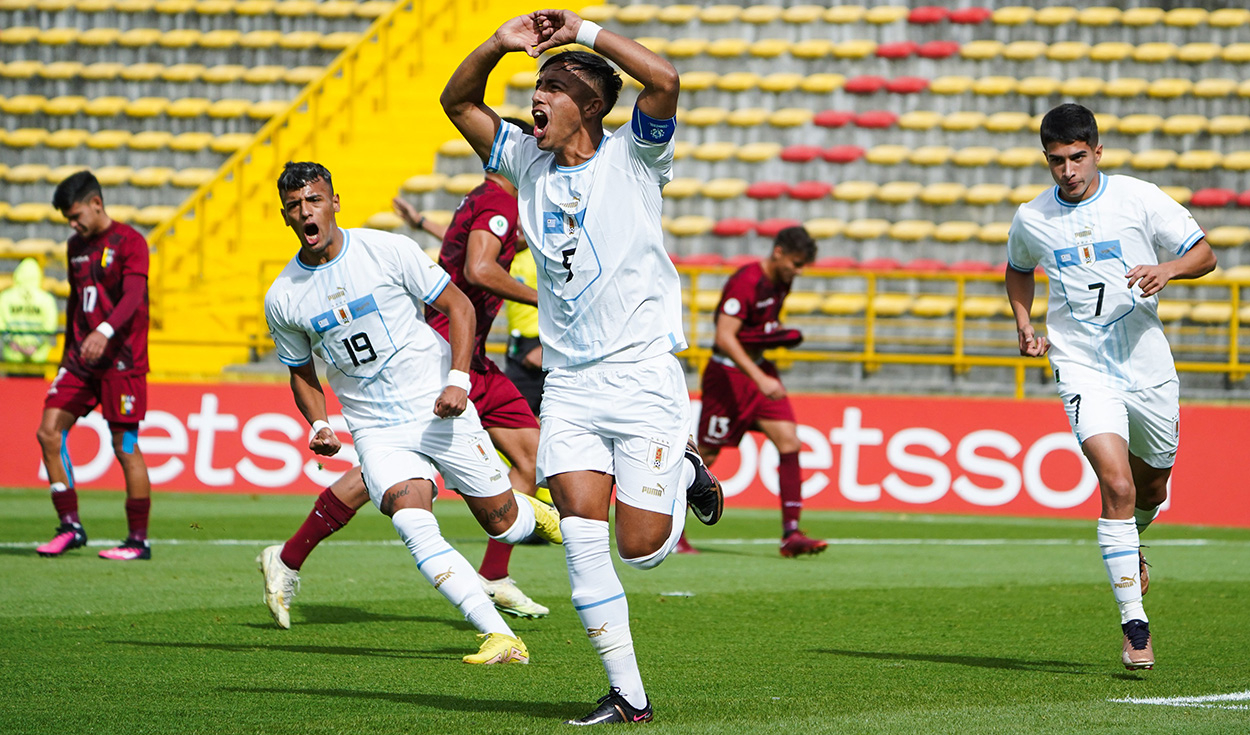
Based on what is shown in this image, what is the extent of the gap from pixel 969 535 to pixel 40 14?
17.3m

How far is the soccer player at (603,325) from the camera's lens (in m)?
4.57

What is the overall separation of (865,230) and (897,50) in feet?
10.6

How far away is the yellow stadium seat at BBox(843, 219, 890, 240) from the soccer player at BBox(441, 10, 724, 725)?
13175 mm

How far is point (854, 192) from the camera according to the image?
1805 cm

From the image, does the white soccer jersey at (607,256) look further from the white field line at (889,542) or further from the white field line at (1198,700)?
the white field line at (889,542)

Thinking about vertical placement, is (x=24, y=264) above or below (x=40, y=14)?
below

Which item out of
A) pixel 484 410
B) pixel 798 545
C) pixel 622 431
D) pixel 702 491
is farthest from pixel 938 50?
pixel 622 431

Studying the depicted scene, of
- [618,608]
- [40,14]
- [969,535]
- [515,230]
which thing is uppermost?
[40,14]

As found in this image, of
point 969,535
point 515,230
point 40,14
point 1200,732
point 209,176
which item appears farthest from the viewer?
point 40,14

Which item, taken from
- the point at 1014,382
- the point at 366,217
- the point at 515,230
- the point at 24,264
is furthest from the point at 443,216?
the point at 515,230

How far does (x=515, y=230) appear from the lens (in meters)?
7.38

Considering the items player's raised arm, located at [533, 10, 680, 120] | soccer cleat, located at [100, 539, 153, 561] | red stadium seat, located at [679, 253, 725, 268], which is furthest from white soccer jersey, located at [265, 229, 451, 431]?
red stadium seat, located at [679, 253, 725, 268]

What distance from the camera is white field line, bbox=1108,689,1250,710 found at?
4.79 m

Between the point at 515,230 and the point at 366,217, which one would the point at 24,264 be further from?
the point at 515,230
